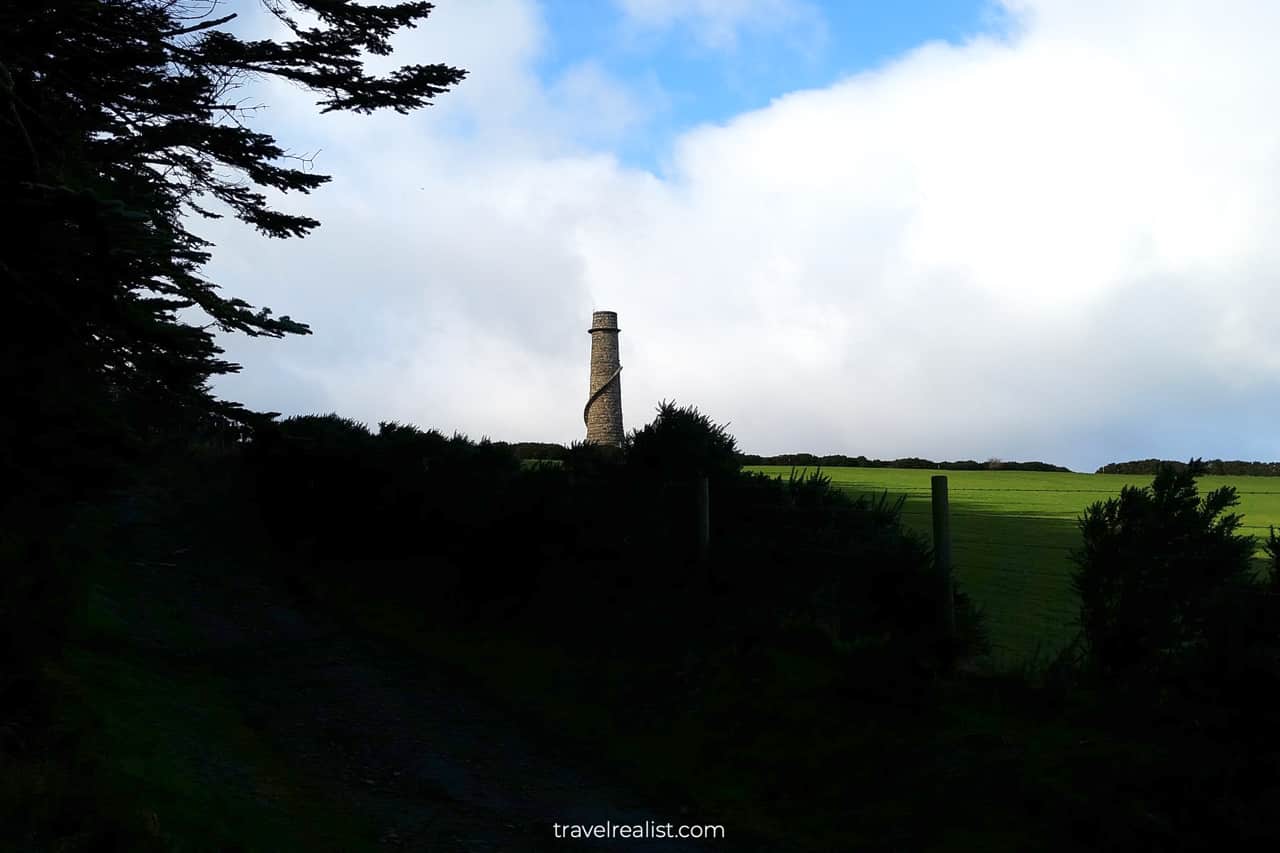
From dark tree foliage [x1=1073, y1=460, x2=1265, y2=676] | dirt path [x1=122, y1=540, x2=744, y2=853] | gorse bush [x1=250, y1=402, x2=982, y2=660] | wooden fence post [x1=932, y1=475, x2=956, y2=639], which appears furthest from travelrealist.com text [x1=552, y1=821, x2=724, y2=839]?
dark tree foliage [x1=1073, y1=460, x2=1265, y2=676]

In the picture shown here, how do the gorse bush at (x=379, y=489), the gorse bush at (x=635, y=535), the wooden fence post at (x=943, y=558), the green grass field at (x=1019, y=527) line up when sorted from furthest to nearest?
the gorse bush at (x=379, y=489) < the green grass field at (x=1019, y=527) < the gorse bush at (x=635, y=535) < the wooden fence post at (x=943, y=558)

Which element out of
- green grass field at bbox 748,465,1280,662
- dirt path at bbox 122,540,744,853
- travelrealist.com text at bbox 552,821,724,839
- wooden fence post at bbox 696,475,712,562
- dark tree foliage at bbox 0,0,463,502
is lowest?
travelrealist.com text at bbox 552,821,724,839

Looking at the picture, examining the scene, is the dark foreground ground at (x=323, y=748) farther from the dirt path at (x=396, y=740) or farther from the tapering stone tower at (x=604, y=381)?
the tapering stone tower at (x=604, y=381)

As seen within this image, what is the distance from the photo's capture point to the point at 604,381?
36.5 m

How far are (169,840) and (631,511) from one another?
825 centimetres

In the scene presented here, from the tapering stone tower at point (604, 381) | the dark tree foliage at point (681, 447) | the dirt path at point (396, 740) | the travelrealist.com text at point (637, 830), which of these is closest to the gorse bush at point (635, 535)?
the dark tree foliage at point (681, 447)

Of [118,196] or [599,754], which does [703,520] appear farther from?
[118,196]

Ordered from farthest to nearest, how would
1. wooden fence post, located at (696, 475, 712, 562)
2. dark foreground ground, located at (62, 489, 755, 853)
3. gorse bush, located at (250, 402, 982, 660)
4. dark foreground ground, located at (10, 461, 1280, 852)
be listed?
wooden fence post, located at (696, 475, 712, 562)
gorse bush, located at (250, 402, 982, 660)
dark foreground ground, located at (62, 489, 755, 853)
dark foreground ground, located at (10, 461, 1280, 852)

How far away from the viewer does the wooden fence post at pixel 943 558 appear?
9.13m

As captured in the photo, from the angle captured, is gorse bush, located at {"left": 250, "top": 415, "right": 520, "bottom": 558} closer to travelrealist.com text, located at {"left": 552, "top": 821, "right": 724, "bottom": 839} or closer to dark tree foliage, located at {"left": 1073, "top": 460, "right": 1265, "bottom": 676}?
travelrealist.com text, located at {"left": 552, "top": 821, "right": 724, "bottom": 839}

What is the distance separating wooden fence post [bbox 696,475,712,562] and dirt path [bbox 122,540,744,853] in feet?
10.0

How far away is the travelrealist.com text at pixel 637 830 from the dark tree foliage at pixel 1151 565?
3939mm

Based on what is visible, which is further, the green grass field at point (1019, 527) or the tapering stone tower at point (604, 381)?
the tapering stone tower at point (604, 381)

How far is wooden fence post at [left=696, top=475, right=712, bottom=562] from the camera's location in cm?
1203
